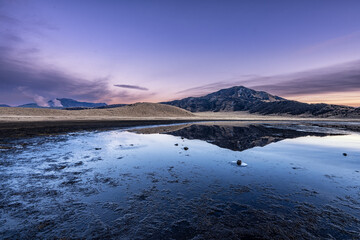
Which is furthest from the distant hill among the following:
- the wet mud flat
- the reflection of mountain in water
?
the reflection of mountain in water

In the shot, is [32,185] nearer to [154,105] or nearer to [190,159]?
[190,159]

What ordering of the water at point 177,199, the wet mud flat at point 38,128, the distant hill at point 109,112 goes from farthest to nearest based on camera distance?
1. the distant hill at point 109,112
2. the wet mud flat at point 38,128
3. the water at point 177,199

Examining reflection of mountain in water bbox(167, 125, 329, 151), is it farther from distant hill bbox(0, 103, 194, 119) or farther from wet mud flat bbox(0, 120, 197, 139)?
distant hill bbox(0, 103, 194, 119)

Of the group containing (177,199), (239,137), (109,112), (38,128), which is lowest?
(239,137)

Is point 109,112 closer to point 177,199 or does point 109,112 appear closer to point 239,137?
point 239,137

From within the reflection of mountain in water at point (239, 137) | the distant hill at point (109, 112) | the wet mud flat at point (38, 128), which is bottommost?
the reflection of mountain in water at point (239, 137)

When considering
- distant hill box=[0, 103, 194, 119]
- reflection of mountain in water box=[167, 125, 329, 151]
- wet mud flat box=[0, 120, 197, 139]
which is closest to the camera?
reflection of mountain in water box=[167, 125, 329, 151]

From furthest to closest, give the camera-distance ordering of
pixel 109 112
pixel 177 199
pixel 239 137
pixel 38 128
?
pixel 109 112 → pixel 38 128 → pixel 239 137 → pixel 177 199

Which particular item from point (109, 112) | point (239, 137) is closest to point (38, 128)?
point (239, 137)

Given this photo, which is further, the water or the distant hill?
the distant hill

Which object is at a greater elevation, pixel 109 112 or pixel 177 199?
pixel 109 112

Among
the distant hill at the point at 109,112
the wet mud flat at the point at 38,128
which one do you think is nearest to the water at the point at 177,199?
the wet mud flat at the point at 38,128

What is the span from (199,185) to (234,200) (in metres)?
1.94

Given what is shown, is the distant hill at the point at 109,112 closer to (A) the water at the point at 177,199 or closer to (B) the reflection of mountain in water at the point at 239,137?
(B) the reflection of mountain in water at the point at 239,137
